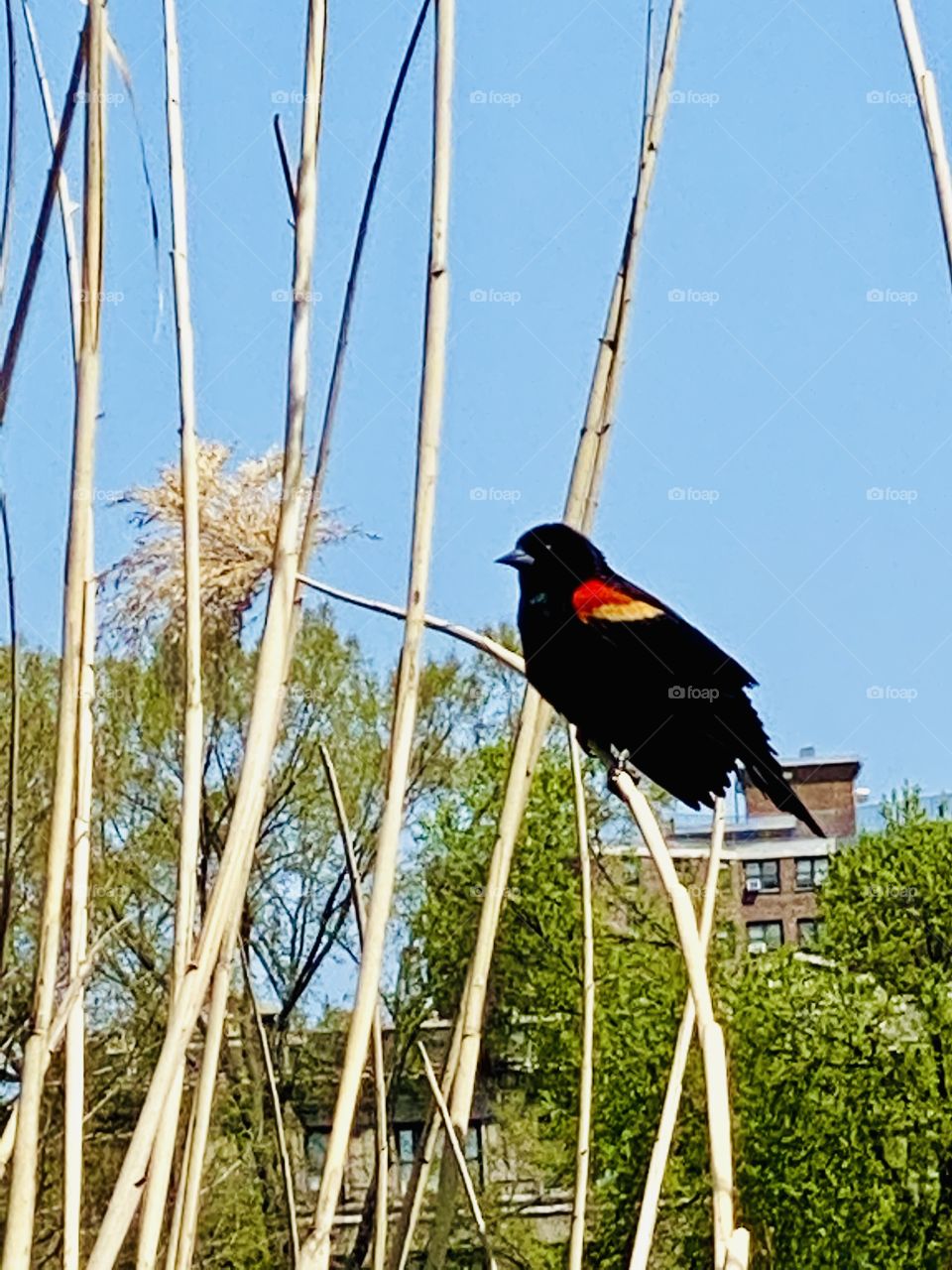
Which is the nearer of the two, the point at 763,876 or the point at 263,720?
the point at 263,720

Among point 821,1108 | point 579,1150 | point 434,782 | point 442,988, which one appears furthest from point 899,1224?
point 579,1150

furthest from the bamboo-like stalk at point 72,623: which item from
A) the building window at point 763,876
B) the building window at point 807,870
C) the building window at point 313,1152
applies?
the building window at point 763,876

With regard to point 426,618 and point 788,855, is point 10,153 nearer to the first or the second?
point 426,618

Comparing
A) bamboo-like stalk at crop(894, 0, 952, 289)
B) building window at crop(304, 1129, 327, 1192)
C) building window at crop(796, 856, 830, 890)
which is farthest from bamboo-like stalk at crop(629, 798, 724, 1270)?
building window at crop(796, 856, 830, 890)

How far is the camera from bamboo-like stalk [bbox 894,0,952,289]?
1.86 meters

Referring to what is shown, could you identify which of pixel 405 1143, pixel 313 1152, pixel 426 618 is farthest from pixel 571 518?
pixel 405 1143

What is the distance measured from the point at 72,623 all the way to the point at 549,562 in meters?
1.01

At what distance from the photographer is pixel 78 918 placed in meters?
1.97

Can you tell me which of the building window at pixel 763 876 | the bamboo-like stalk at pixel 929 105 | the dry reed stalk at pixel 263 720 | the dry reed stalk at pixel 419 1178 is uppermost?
the building window at pixel 763 876

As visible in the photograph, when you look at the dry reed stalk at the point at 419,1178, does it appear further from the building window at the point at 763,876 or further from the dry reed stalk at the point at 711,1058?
the building window at the point at 763,876

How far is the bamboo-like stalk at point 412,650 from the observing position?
6.07 feet

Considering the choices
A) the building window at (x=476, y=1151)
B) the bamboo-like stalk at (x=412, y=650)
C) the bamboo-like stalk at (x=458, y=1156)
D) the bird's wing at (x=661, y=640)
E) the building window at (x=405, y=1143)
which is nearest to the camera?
the bamboo-like stalk at (x=412, y=650)

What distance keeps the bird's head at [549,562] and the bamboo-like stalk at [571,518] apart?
447mm

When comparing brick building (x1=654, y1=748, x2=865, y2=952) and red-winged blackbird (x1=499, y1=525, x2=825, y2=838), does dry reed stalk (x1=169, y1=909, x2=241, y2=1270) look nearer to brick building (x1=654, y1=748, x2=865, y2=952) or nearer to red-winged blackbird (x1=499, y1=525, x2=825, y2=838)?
red-winged blackbird (x1=499, y1=525, x2=825, y2=838)
